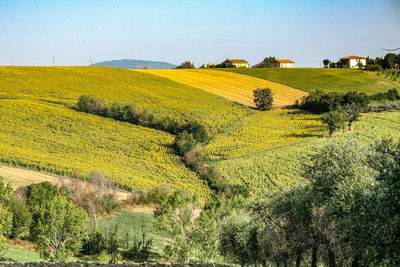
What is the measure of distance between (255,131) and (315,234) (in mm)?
67350

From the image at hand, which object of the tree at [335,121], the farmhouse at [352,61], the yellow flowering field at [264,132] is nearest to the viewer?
the yellow flowering field at [264,132]

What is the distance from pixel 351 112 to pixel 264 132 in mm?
18979

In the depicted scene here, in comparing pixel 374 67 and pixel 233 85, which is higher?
pixel 374 67

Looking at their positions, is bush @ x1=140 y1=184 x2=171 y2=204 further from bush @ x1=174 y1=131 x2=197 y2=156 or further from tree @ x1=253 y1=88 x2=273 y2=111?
tree @ x1=253 y1=88 x2=273 y2=111

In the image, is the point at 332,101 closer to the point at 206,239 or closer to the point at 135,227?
the point at 135,227

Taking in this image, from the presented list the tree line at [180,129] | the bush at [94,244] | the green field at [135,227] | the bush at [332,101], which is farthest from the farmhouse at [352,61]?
the bush at [94,244]

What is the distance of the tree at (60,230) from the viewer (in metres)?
38.3

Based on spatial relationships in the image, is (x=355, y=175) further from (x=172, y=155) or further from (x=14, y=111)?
(x=14, y=111)

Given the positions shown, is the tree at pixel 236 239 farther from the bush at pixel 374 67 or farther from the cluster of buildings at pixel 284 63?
the cluster of buildings at pixel 284 63

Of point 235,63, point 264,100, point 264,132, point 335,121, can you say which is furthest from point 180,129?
point 235,63

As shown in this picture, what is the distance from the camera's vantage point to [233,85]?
5340 inches

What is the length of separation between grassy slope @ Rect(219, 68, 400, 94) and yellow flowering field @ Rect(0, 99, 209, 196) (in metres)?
67.0

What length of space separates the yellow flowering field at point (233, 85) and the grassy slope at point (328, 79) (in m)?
5.90

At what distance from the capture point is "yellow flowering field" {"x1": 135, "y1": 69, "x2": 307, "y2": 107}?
4702 inches
